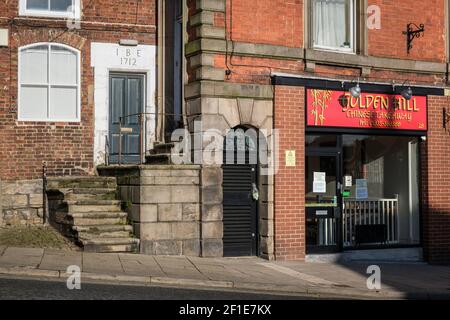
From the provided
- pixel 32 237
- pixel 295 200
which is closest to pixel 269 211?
pixel 295 200

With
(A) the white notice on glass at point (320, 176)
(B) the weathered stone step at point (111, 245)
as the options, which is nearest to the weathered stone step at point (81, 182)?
(B) the weathered stone step at point (111, 245)

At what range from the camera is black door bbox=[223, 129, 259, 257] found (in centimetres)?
1409

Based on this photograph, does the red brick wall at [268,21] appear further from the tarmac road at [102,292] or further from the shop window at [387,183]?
the tarmac road at [102,292]

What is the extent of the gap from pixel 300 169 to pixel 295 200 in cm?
68

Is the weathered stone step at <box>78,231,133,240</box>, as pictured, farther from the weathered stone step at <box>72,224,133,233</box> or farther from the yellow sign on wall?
the yellow sign on wall

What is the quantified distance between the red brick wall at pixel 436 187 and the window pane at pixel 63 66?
27.5ft

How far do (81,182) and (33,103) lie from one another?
82.6 inches

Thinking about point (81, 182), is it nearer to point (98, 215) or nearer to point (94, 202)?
point (94, 202)

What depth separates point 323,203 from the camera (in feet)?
49.5

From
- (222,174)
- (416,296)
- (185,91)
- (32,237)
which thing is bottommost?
(416,296)

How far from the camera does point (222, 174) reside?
13.9 meters

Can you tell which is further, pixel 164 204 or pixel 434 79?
pixel 434 79
